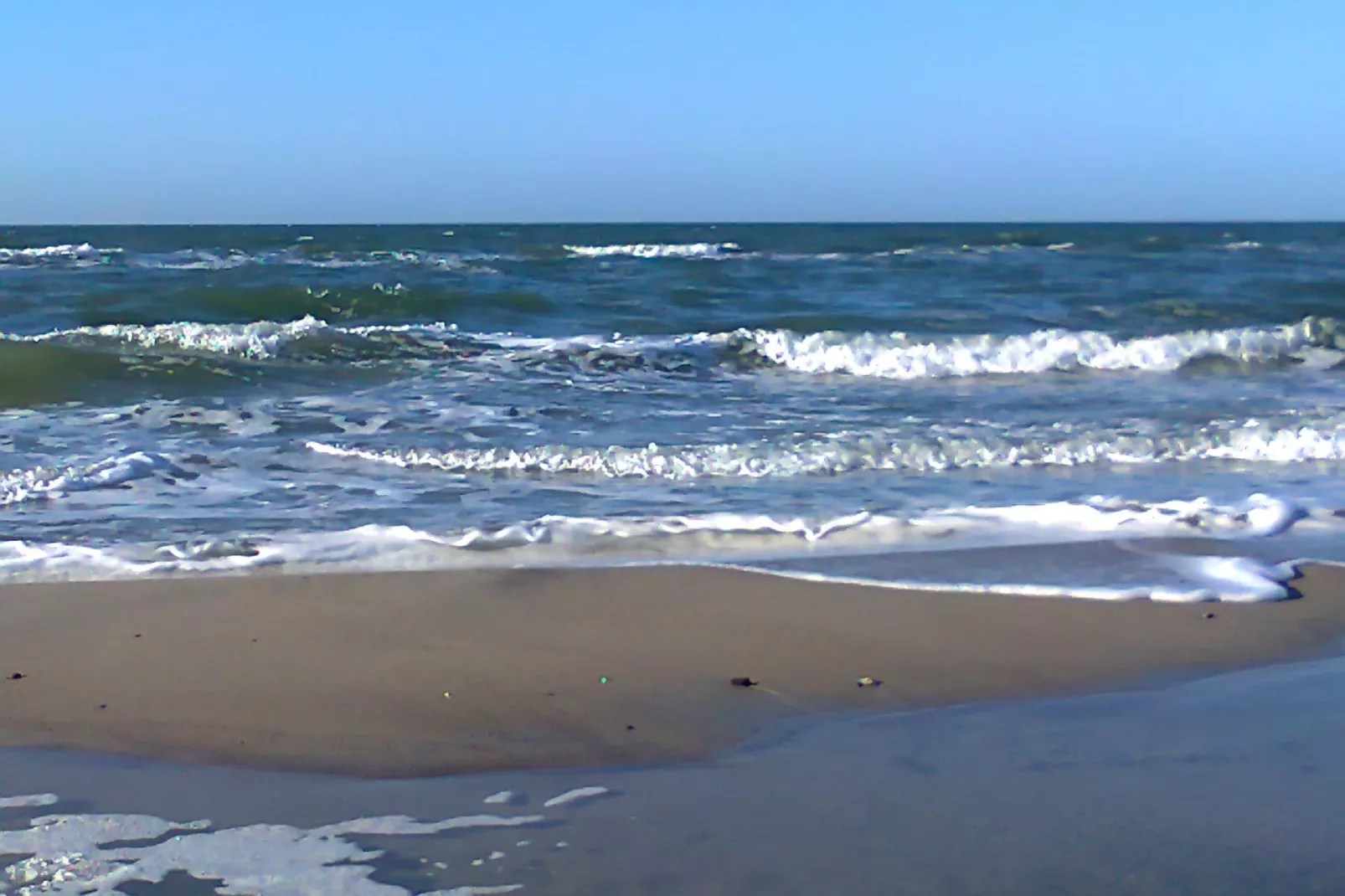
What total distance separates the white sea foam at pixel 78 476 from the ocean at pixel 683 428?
21 millimetres

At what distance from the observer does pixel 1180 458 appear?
656 cm

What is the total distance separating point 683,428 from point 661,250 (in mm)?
25824

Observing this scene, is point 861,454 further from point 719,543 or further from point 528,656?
point 528,656

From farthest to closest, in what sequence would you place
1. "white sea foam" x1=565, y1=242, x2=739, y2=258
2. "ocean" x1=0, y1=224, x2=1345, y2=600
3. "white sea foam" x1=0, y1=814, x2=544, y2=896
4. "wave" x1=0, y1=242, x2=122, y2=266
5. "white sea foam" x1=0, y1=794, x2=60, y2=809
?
1. "white sea foam" x1=565, y1=242, x2=739, y2=258
2. "wave" x1=0, y1=242, x2=122, y2=266
3. "ocean" x1=0, y1=224, x2=1345, y2=600
4. "white sea foam" x1=0, y1=794, x2=60, y2=809
5. "white sea foam" x1=0, y1=814, x2=544, y2=896

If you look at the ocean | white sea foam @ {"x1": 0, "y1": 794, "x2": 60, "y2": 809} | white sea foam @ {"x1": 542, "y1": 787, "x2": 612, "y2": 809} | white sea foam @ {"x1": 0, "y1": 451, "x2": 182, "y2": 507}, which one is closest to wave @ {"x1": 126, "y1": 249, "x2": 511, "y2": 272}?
the ocean

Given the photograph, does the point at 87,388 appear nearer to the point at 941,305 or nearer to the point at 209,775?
the point at 209,775

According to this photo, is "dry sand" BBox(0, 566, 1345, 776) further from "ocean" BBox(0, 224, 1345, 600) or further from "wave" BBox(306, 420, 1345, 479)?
"wave" BBox(306, 420, 1345, 479)

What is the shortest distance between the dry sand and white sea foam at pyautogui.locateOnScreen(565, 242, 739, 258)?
23.2 meters

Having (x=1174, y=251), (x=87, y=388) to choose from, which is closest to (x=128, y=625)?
(x=87, y=388)

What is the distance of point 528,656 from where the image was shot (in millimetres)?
3514

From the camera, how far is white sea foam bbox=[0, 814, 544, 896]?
2166 millimetres

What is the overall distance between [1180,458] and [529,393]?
4478mm

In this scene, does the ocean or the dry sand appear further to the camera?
the ocean

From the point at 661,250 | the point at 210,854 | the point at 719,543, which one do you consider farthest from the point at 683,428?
the point at 661,250
